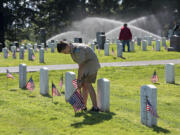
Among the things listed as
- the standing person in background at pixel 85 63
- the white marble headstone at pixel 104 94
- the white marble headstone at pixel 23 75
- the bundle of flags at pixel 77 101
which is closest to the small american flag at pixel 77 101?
the bundle of flags at pixel 77 101

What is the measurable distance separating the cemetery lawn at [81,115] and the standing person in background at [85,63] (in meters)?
0.53

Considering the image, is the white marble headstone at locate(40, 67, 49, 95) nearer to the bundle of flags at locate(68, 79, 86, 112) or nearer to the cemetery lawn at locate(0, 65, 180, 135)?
the cemetery lawn at locate(0, 65, 180, 135)

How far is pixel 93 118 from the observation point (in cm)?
835

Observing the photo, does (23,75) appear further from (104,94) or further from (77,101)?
(104,94)

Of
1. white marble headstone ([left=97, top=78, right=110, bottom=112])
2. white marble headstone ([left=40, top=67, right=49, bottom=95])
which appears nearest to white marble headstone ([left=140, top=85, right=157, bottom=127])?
white marble headstone ([left=97, top=78, right=110, bottom=112])

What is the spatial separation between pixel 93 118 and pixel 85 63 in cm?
125

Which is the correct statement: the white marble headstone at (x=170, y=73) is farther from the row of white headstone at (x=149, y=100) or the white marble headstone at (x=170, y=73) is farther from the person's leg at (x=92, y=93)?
the row of white headstone at (x=149, y=100)

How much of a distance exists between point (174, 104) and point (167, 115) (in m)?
1.35

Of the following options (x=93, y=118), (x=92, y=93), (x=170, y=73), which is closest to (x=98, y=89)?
(x=92, y=93)

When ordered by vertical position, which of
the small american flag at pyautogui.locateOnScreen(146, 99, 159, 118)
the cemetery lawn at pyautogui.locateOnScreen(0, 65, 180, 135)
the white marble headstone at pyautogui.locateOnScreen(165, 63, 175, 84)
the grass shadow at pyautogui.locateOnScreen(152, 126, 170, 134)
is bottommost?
the grass shadow at pyautogui.locateOnScreen(152, 126, 170, 134)

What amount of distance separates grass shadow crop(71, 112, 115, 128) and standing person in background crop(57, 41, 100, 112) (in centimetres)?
26

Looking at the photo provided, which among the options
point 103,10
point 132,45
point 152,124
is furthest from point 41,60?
point 103,10

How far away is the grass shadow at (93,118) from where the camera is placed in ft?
26.1

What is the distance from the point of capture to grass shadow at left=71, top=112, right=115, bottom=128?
26.1 ft
